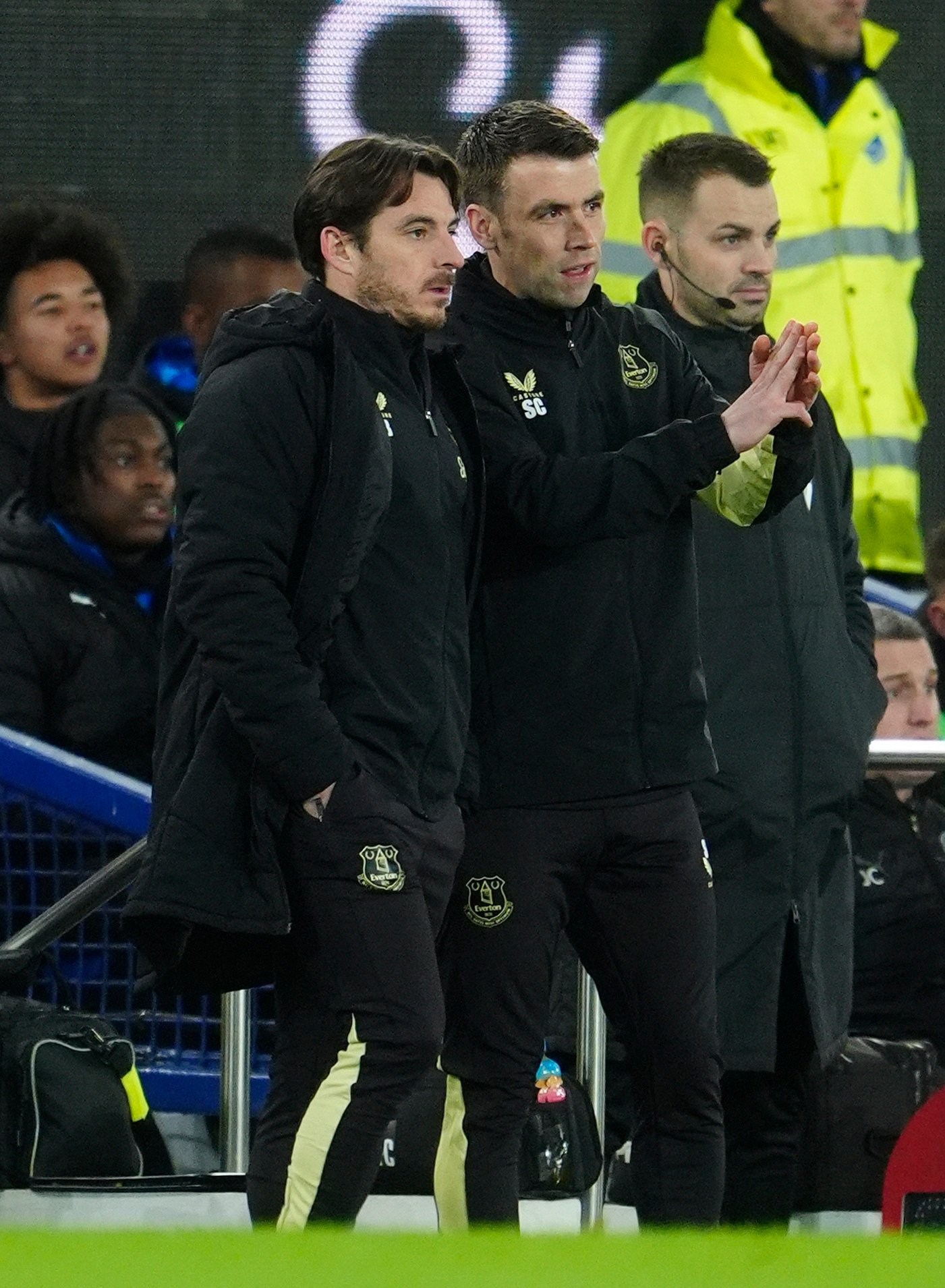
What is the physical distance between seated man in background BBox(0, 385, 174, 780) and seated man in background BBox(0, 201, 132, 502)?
1.54 feet

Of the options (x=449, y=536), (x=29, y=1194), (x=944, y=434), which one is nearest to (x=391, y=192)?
(x=449, y=536)

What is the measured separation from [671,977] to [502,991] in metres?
0.22

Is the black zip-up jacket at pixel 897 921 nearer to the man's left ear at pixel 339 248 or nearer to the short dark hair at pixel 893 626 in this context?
the short dark hair at pixel 893 626

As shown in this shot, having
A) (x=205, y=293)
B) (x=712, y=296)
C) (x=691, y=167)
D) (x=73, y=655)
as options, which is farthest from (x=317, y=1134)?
(x=205, y=293)

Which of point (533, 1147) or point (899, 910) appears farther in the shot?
point (899, 910)

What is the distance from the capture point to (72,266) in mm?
5348

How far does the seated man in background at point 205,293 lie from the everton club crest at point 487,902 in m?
2.27

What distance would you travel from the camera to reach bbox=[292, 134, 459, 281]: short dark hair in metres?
3.18

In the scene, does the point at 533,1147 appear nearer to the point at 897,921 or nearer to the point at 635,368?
the point at 897,921

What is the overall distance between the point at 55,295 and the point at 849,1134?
2.57m

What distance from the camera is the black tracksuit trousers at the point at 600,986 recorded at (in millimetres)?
3238

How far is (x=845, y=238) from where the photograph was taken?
556 cm

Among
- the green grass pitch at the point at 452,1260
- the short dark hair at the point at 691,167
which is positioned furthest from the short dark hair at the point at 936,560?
the green grass pitch at the point at 452,1260

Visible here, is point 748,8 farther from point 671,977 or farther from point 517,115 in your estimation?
point 671,977
